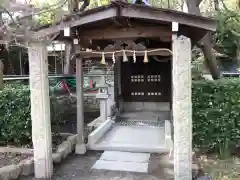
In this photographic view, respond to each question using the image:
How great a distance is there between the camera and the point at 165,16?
6.07 meters

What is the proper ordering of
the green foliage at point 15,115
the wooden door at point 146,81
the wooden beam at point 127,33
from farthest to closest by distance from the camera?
the wooden door at point 146,81
the green foliage at point 15,115
the wooden beam at point 127,33

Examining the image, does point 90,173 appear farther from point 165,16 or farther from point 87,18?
point 165,16

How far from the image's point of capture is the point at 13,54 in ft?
53.7

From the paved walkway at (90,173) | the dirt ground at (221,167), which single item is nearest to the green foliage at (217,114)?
the dirt ground at (221,167)

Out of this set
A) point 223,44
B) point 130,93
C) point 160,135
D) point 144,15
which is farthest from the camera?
point 223,44

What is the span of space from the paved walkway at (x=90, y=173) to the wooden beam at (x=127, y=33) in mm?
3294

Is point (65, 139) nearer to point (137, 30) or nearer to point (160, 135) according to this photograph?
point (160, 135)

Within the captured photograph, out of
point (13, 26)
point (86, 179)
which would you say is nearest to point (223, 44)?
point (86, 179)

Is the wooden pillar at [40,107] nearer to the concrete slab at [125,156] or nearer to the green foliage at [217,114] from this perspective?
the concrete slab at [125,156]

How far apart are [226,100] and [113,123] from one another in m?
4.96

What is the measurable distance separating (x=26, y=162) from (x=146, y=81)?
708 centimetres

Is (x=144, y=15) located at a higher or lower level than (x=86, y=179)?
higher

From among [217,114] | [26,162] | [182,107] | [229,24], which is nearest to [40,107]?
[26,162]

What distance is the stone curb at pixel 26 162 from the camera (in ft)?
17.7
